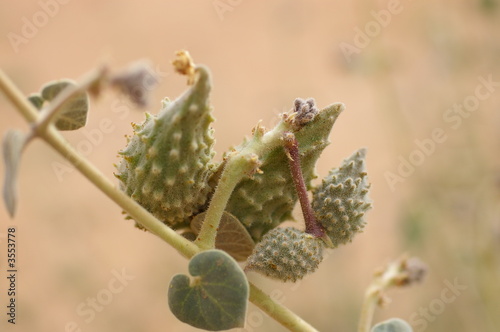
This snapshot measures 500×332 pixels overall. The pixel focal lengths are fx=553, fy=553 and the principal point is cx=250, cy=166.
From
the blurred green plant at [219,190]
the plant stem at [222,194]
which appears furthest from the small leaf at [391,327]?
the plant stem at [222,194]

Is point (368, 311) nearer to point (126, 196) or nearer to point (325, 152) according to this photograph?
point (126, 196)

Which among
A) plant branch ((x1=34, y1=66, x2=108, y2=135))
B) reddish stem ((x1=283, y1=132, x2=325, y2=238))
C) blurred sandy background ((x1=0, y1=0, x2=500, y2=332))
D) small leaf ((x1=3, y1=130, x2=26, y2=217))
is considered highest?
plant branch ((x1=34, y1=66, x2=108, y2=135))

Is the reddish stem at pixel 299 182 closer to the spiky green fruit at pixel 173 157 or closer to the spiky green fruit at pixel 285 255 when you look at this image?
the spiky green fruit at pixel 285 255

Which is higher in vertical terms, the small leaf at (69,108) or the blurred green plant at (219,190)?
the small leaf at (69,108)

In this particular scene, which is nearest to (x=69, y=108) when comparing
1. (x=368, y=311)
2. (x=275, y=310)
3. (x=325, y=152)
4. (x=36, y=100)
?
(x=36, y=100)

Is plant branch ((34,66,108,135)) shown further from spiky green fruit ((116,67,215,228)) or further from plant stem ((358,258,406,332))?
plant stem ((358,258,406,332))

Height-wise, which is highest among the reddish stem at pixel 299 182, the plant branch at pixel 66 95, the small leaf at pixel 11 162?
the plant branch at pixel 66 95

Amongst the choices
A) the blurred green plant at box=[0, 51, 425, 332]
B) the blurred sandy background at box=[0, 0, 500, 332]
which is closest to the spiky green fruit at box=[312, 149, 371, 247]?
the blurred green plant at box=[0, 51, 425, 332]
